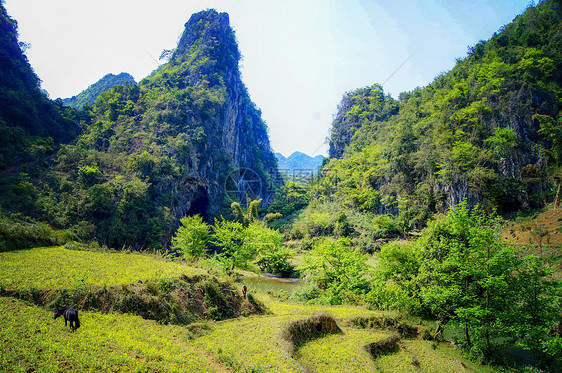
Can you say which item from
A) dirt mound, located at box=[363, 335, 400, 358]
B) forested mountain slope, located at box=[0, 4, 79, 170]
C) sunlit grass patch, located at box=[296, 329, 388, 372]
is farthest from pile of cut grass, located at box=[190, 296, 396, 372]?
forested mountain slope, located at box=[0, 4, 79, 170]

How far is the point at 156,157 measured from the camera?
4212cm

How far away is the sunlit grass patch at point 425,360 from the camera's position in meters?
10.4

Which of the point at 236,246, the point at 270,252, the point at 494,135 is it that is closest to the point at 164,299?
the point at 236,246

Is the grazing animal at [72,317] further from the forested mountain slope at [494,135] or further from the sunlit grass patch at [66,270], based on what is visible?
the forested mountain slope at [494,135]

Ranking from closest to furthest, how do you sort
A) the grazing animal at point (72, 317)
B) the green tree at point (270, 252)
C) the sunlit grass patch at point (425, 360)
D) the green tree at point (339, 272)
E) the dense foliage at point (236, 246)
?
the grazing animal at point (72, 317) → the sunlit grass patch at point (425, 360) → the green tree at point (339, 272) → the dense foliage at point (236, 246) → the green tree at point (270, 252)

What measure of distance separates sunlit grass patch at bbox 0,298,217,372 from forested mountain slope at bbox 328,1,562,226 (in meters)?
33.2

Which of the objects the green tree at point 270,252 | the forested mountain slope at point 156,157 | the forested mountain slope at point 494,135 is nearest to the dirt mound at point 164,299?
the green tree at point 270,252

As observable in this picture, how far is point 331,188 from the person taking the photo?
207ft

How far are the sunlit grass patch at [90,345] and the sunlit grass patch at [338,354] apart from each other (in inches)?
151

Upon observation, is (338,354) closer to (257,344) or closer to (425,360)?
(257,344)

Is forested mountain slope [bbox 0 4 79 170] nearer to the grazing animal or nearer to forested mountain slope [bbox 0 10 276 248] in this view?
forested mountain slope [bbox 0 10 276 248]

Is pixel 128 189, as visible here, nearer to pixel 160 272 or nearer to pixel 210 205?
pixel 210 205

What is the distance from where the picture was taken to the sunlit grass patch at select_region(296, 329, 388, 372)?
906cm

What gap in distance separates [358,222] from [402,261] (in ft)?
96.2
